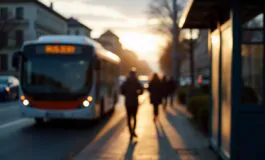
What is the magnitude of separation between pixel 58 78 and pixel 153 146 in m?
5.47

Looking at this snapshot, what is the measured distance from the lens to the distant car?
116 ft

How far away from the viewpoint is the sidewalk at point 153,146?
1106 centimetres

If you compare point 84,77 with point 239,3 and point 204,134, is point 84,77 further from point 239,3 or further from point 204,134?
point 239,3

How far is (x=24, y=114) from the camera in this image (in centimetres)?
1673

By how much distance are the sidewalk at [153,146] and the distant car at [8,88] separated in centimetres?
1965

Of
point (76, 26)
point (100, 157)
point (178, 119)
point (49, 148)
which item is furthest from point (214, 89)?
point (76, 26)

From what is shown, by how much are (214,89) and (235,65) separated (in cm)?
295

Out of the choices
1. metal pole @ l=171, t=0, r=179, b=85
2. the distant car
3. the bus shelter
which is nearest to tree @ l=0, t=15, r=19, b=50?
the distant car

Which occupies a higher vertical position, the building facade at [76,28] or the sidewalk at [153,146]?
the building facade at [76,28]

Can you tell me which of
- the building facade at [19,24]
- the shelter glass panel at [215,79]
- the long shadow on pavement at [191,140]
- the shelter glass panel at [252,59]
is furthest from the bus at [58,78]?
the building facade at [19,24]

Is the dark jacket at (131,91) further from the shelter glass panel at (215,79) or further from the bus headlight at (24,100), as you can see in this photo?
the bus headlight at (24,100)

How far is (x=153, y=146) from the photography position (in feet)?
41.4

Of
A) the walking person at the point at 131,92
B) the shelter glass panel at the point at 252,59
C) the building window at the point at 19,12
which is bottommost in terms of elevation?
the walking person at the point at 131,92

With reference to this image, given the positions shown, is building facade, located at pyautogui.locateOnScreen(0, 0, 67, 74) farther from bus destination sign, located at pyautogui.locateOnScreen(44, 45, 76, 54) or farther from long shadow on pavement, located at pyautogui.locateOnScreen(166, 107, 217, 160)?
bus destination sign, located at pyautogui.locateOnScreen(44, 45, 76, 54)
